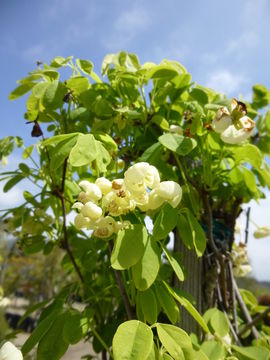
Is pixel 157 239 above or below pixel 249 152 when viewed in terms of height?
below

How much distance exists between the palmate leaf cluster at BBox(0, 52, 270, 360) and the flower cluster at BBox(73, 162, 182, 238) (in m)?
0.03

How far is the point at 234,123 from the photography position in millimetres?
737

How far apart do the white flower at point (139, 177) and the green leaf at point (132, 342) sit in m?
0.24

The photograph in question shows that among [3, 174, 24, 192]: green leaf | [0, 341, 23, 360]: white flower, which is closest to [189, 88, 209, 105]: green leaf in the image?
[3, 174, 24, 192]: green leaf

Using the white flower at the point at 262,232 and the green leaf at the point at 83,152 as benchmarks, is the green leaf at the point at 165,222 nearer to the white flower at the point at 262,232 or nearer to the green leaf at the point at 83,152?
the green leaf at the point at 83,152

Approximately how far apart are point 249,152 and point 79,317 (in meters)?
0.60

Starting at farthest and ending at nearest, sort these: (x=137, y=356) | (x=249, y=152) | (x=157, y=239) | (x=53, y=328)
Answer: (x=249, y=152) < (x=53, y=328) < (x=157, y=239) < (x=137, y=356)

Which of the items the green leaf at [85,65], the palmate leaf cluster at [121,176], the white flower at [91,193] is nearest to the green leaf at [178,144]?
the palmate leaf cluster at [121,176]

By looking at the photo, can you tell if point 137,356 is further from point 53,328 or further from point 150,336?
point 53,328

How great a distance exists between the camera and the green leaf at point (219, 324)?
83cm

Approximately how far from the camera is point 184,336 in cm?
55

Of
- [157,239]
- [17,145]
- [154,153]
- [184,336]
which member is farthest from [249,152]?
[17,145]

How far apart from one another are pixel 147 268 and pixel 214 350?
0.39m

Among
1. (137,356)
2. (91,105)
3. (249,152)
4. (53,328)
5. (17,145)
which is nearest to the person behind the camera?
(137,356)
